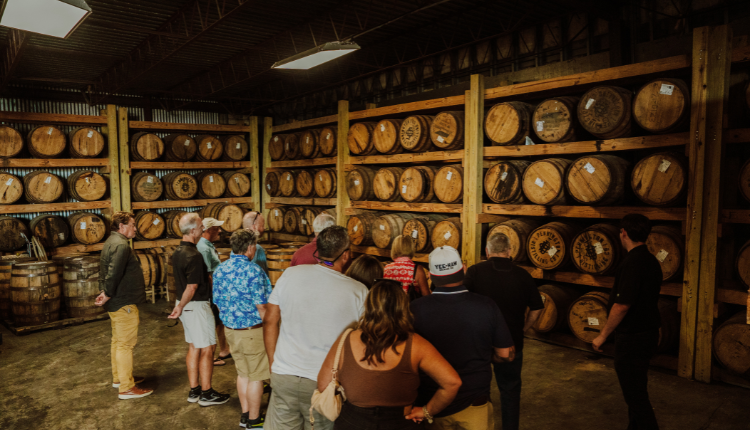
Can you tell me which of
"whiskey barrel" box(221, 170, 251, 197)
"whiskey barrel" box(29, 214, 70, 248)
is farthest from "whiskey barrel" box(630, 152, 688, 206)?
"whiskey barrel" box(29, 214, 70, 248)

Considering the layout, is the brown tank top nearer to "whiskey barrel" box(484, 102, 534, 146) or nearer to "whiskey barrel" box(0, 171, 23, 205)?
"whiskey barrel" box(484, 102, 534, 146)

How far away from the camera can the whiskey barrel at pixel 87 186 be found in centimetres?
928

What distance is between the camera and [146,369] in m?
5.64

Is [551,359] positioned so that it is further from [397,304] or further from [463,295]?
[397,304]

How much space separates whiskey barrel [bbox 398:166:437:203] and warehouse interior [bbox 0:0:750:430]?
0.03 metres

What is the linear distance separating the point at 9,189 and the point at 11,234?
33.2 inches

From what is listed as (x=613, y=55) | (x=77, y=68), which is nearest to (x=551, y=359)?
(x=613, y=55)

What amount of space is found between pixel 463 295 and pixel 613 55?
6.37 meters

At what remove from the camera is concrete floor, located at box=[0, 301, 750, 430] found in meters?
4.23

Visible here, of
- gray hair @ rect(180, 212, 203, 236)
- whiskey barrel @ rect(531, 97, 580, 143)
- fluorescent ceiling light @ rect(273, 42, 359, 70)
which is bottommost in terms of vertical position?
gray hair @ rect(180, 212, 203, 236)

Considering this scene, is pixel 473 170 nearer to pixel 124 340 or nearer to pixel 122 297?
pixel 122 297

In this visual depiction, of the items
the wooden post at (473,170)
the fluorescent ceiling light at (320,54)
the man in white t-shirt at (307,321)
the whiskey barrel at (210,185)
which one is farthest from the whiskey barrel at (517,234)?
the whiskey barrel at (210,185)

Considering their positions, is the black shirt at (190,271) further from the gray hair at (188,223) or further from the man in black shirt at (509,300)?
the man in black shirt at (509,300)

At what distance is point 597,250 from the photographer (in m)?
5.38
